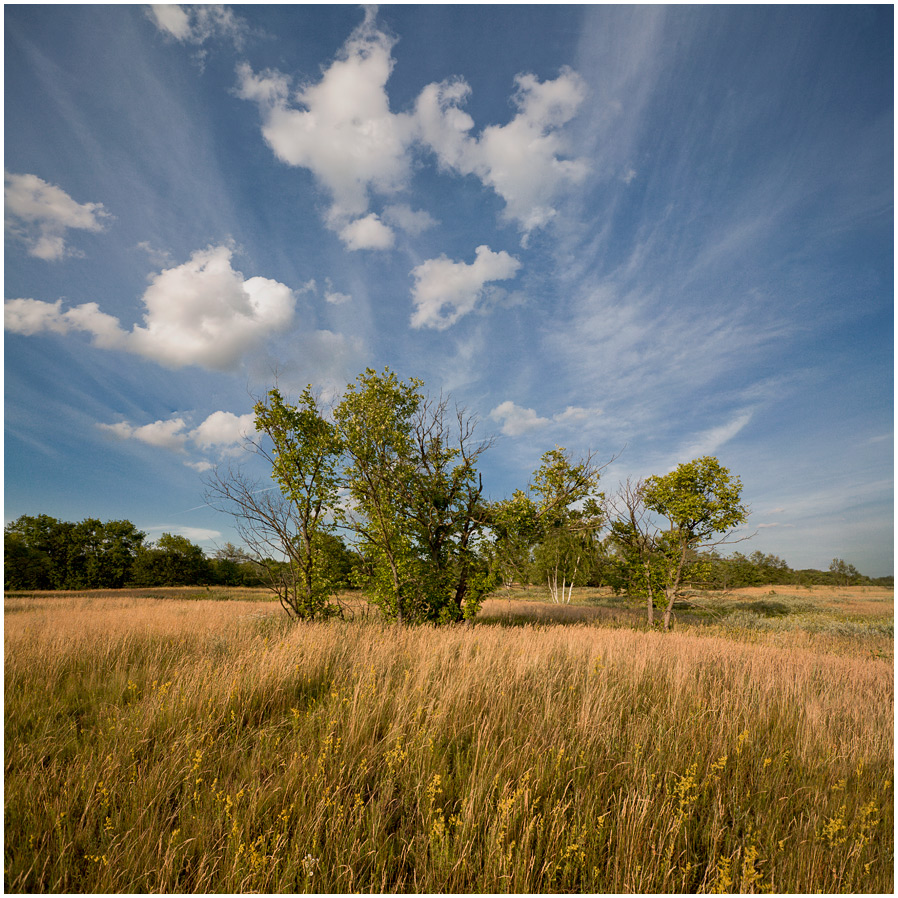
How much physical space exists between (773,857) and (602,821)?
1103 millimetres

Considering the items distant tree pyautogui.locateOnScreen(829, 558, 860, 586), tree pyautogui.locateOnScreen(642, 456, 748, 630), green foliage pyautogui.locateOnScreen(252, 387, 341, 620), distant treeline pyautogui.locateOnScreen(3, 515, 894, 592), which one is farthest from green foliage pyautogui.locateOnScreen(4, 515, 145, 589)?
distant tree pyautogui.locateOnScreen(829, 558, 860, 586)

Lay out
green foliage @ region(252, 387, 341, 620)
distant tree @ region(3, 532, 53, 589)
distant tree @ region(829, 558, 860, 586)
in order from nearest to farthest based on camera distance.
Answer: green foliage @ region(252, 387, 341, 620), distant tree @ region(3, 532, 53, 589), distant tree @ region(829, 558, 860, 586)

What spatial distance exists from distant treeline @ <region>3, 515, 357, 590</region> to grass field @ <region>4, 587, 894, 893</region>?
4952 centimetres

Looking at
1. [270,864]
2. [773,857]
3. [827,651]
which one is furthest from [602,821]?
[827,651]

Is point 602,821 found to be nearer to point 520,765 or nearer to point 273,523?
point 520,765

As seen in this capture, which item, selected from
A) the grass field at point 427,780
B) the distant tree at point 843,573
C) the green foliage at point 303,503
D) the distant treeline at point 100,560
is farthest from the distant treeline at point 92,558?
the distant tree at point 843,573

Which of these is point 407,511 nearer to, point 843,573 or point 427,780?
point 427,780

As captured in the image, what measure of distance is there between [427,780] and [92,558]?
67.1 meters

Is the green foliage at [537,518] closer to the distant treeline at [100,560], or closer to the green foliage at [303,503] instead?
the green foliage at [303,503]

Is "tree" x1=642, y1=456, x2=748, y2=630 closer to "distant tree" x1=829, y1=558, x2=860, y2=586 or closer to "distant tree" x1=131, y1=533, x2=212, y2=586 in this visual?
"distant tree" x1=131, y1=533, x2=212, y2=586

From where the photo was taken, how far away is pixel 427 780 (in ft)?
10.6

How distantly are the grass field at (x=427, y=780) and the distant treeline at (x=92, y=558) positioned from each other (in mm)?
49520

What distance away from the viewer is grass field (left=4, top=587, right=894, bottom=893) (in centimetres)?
252

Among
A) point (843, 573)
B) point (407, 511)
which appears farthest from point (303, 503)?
point (843, 573)
